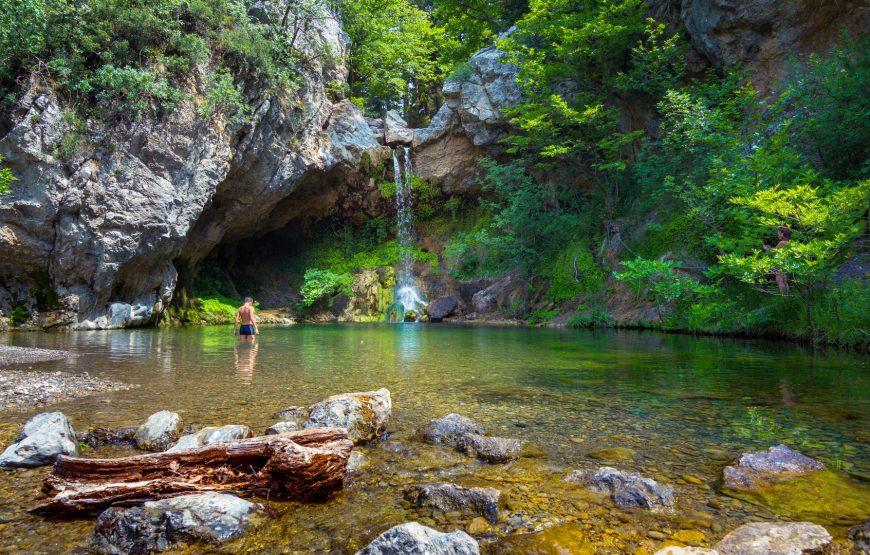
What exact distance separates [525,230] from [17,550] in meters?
20.3

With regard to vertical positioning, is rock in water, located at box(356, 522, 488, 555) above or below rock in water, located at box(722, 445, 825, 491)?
above

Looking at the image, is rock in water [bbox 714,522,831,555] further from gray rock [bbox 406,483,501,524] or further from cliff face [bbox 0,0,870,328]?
cliff face [bbox 0,0,870,328]

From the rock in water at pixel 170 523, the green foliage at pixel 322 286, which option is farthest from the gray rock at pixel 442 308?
the rock in water at pixel 170 523

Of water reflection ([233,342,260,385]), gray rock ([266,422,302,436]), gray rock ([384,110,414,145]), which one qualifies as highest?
gray rock ([384,110,414,145])

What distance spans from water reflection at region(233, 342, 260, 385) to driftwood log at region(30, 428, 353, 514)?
343 centimetres

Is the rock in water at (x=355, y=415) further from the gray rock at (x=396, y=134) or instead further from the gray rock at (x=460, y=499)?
the gray rock at (x=396, y=134)

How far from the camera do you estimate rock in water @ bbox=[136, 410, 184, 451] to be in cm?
352

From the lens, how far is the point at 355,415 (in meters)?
3.84

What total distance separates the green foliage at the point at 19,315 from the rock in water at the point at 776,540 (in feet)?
61.9

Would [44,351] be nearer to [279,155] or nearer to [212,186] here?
[212,186]

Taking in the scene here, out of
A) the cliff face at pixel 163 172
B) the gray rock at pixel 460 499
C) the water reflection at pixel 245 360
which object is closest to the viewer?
the gray rock at pixel 460 499

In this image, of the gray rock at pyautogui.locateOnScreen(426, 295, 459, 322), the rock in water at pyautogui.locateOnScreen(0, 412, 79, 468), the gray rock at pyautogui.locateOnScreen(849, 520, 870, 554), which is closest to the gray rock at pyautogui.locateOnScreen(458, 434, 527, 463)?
the gray rock at pyautogui.locateOnScreen(849, 520, 870, 554)

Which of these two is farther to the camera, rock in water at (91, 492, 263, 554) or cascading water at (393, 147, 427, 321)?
cascading water at (393, 147, 427, 321)

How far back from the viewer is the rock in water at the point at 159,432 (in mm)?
3516
